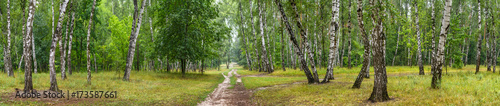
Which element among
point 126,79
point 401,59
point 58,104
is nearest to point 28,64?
point 58,104

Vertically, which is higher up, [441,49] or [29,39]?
[29,39]

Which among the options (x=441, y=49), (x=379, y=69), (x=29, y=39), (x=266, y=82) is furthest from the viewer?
(x=266, y=82)

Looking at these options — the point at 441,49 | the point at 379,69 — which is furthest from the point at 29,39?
the point at 441,49

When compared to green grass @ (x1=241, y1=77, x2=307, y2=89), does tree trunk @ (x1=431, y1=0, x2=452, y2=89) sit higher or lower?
higher

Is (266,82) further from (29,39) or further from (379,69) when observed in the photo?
(29,39)

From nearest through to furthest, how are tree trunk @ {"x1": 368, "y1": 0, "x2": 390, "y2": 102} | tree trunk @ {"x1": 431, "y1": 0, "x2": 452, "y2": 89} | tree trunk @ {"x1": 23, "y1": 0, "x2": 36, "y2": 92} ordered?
1. tree trunk @ {"x1": 368, "y1": 0, "x2": 390, "y2": 102}
2. tree trunk @ {"x1": 431, "y1": 0, "x2": 452, "y2": 89}
3. tree trunk @ {"x1": 23, "y1": 0, "x2": 36, "y2": 92}

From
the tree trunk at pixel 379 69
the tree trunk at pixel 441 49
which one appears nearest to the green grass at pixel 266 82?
the tree trunk at pixel 379 69

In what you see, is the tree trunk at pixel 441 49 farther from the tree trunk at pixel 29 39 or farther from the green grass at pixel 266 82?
the tree trunk at pixel 29 39

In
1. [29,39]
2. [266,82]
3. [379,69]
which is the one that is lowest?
[266,82]

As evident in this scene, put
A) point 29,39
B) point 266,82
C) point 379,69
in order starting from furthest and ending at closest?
point 266,82, point 29,39, point 379,69

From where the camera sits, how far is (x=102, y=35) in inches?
1460

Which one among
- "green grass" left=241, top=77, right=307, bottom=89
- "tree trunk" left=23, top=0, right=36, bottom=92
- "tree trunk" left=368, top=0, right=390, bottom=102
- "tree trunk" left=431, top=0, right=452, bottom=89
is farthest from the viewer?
"green grass" left=241, top=77, right=307, bottom=89

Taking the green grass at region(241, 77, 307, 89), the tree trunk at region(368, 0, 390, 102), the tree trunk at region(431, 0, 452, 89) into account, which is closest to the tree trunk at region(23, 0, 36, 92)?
the green grass at region(241, 77, 307, 89)

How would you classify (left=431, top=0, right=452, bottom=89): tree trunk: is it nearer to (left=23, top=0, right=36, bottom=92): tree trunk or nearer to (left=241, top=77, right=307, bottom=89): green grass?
(left=241, top=77, right=307, bottom=89): green grass
